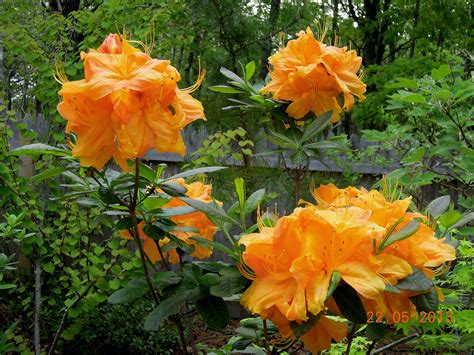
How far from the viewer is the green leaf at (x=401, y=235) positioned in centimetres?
84

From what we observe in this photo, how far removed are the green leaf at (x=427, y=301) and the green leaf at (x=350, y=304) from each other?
11 cm

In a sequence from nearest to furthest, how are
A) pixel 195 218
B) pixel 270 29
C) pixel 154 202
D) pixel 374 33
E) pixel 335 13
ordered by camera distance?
pixel 154 202
pixel 195 218
pixel 270 29
pixel 374 33
pixel 335 13

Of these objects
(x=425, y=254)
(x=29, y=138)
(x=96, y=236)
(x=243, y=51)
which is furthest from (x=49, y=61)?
(x=425, y=254)

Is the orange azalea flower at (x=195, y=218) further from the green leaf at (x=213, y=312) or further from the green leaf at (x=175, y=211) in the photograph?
the green leaf at (x=213, y=312)

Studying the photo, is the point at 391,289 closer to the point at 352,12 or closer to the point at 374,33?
the point at 374,33

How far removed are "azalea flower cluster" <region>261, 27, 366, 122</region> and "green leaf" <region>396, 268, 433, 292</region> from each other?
0.56 m

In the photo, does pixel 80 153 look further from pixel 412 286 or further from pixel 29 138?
pixel 29 138

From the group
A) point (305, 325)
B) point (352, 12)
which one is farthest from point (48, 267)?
point (352, 12)

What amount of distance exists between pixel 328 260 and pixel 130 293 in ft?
1.78

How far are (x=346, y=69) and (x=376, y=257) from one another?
630mm

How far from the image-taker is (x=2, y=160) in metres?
3.80

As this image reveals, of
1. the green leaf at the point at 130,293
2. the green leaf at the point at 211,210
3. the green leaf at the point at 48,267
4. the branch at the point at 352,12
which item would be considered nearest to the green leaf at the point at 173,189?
the green leaf at the point at 211,210

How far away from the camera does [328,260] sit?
2.72ft

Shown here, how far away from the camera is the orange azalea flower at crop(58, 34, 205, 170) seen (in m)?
0.97
